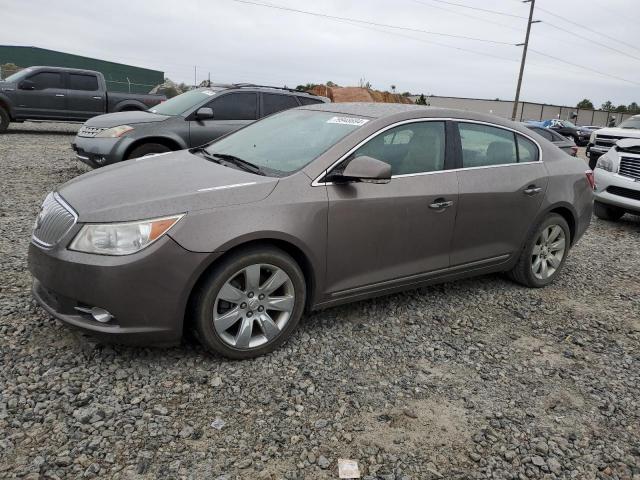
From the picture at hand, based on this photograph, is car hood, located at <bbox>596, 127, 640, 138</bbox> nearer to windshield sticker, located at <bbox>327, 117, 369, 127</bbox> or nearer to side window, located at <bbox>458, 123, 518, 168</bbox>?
side window, located at <bbox>458, 123, 518, 168</bbox>

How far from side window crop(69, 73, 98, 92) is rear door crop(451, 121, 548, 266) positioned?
13.1 meters

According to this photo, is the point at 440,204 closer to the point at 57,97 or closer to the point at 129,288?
the point at 129,288

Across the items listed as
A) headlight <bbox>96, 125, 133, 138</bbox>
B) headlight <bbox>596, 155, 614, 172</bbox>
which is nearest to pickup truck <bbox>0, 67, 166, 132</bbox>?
headlight <bbox>96, 125, 133, 138</bbox>

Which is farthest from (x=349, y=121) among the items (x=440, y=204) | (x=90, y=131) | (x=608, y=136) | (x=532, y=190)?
(x=608, y=136)

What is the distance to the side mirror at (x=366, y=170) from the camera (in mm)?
3305

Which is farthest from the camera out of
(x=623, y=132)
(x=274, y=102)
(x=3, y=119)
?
(x=3, y=119)

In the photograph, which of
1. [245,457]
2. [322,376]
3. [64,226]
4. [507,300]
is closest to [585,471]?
[322,376]

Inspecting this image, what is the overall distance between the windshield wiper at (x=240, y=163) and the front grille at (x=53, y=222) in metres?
1.13

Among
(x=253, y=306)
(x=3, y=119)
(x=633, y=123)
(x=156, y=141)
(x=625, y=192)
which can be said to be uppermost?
(x=633, y=123)

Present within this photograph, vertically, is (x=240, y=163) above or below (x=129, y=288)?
above

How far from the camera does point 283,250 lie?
10.7 ft

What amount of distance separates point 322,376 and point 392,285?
97 centimetres

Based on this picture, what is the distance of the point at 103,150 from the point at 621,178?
763 centimetres

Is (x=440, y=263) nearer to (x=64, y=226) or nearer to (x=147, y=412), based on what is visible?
(x=147, y=412)
